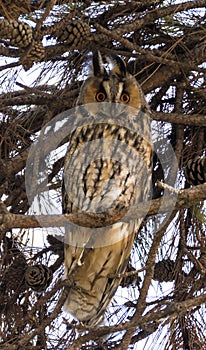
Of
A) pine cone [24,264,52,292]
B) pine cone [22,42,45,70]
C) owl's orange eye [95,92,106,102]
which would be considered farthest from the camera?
owl's orange eye [95,92,106,102]

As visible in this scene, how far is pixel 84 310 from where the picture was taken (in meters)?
2.24

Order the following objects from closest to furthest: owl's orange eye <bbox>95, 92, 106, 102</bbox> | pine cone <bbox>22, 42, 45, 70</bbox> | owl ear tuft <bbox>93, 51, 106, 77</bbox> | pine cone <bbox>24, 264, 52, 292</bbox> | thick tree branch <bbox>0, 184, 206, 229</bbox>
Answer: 1. thick tree branch <bbox>0, 184, 206, 229</bbox>
2. pine cone <bbox>22, 42, 45, 70</bbox>
3. pine cone <bbox>24, 264, 52, 292</bbox>
4. owl ear tuft <bbox>93, 51, 106, 77</bbox>
5. owl's orange eye <bbox>95, 92, 106, 102</bbox>

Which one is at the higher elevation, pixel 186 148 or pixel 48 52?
pixel 48 52

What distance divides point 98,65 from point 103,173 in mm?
375

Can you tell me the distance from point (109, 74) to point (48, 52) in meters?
0.36

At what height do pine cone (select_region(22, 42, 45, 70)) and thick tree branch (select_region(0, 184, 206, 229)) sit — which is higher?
pine cone (select_region(22, 42, 45, 70))

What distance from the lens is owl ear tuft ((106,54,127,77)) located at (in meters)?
2.12

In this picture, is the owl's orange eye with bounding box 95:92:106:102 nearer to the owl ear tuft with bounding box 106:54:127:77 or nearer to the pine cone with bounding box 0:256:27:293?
the owl ear tuft with bounding box 106:54:127:77

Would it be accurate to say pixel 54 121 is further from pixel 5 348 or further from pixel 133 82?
pixel 5 348

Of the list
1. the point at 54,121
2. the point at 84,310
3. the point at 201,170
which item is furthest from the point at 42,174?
the point at 201,170

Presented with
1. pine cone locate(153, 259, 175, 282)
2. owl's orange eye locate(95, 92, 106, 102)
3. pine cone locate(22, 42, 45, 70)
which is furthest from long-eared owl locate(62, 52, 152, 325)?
pine cone locate(22, 42, 45, 70)

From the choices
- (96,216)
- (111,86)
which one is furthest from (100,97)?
(96,216)

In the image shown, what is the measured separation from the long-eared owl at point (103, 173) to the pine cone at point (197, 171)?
29 centimetres

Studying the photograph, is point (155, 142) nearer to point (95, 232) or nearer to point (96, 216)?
point (95, 232)
